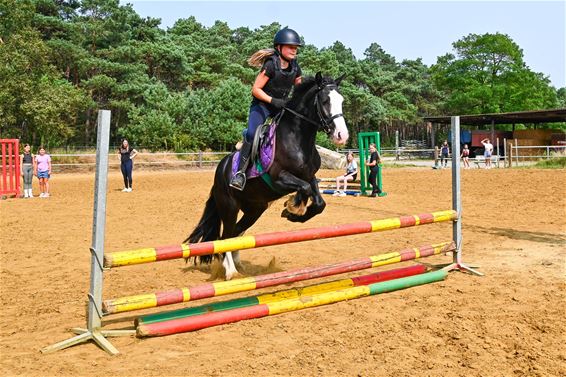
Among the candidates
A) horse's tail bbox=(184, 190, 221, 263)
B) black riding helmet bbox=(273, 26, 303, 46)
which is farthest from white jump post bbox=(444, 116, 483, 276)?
horse's tail bbox=(184, 190, 221, 263)

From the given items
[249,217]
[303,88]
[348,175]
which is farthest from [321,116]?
[348,175]

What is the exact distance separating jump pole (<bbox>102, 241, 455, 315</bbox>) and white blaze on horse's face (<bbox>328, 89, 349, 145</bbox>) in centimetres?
128

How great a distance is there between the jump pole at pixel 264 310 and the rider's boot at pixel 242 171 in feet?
4.76

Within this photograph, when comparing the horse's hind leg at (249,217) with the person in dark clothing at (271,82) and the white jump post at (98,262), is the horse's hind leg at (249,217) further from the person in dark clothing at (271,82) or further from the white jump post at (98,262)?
the white jump post at (98,262)

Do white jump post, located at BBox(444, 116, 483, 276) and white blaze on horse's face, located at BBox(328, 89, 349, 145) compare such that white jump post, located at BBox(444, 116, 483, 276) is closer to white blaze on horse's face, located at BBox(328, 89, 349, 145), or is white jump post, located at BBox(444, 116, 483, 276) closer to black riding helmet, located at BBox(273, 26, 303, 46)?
white blaze on horse's face, located at BBox(328, 89, 349, 145)

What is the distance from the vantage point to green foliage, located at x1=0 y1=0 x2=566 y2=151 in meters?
36.2

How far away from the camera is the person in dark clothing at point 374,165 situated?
1561 centimetres

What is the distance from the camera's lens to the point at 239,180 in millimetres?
5535

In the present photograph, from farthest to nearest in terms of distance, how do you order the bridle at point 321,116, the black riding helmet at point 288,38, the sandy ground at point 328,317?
the black riding helmet at point 288,38
the bridle at point 321,116
the sandy ground at point 328,317

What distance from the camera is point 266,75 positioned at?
5.68m

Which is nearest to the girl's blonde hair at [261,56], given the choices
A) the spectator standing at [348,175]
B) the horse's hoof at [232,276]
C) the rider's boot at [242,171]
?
the rider's boot at [242,171]

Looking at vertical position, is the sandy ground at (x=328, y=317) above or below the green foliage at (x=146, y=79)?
below

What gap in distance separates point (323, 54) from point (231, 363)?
58.8 meters

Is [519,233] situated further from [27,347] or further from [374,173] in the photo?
[27,347]
